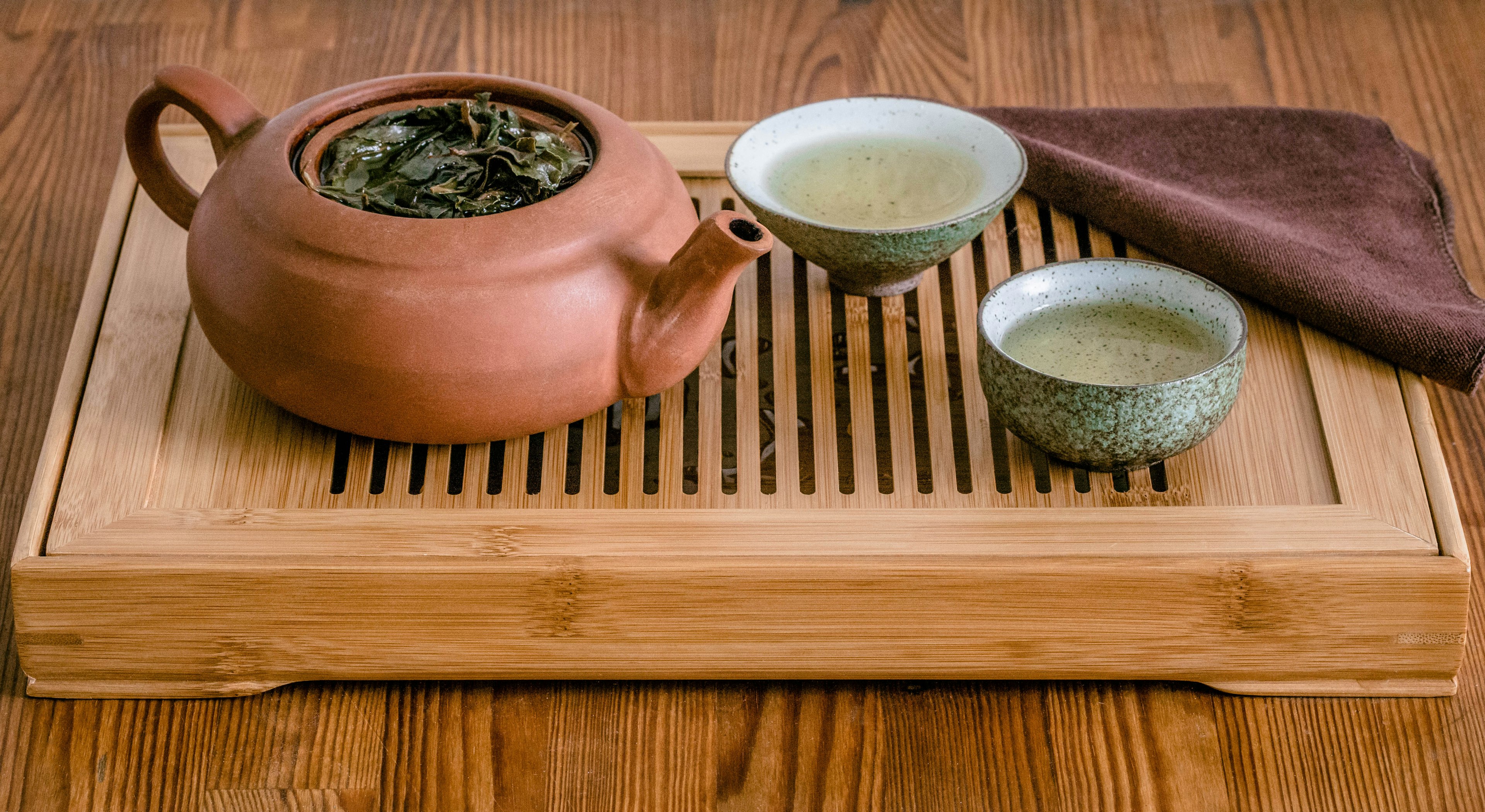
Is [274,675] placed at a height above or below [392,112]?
below

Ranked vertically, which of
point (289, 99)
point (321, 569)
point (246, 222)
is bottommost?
point (289, 99)

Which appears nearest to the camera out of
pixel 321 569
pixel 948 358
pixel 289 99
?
pixel 321 569

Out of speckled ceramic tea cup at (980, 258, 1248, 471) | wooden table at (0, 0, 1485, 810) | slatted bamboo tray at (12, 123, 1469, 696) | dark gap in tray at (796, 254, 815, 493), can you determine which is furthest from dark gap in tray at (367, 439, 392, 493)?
speckled ceramic tea cup at (980, 258, 1248, 471)

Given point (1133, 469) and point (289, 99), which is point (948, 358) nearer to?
point (1133, 469)

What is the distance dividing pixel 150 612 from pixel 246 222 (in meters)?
0.19

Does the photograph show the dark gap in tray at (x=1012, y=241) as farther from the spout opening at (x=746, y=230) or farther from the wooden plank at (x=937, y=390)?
the spout opening at (x=746, y=230)

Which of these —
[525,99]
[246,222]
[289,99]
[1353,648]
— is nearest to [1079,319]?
[1353,648]

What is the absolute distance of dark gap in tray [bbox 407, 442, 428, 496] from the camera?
72 centimetres

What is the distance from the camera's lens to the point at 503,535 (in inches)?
26.7

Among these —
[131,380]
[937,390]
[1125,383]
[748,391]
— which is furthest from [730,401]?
[131,380]

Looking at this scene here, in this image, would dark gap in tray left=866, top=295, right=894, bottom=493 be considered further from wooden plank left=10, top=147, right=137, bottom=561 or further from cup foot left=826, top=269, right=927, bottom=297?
wooden plank left=10, top=147, right=137, bottom=561

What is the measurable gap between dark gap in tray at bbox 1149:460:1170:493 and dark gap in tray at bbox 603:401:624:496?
28 cm

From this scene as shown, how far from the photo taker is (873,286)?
32.9 inches

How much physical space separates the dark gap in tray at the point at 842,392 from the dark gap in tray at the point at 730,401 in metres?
0.06
